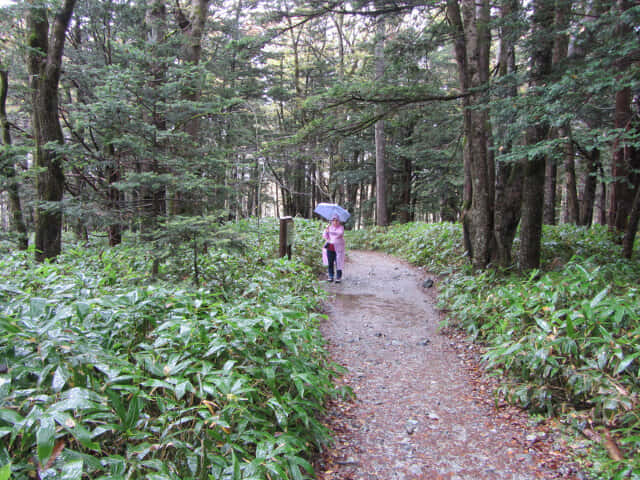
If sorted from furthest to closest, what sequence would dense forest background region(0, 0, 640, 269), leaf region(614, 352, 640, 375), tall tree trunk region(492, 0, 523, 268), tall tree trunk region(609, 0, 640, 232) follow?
tall tree trunk region(492, 0, 523, 268), tall tree trunk region(609, 0, 640, 232), dense forest background region(0, 0, 640, 269), leaf region(614, 352, 640, 375)

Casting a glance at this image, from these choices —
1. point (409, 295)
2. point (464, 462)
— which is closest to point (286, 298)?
point (464, 462)

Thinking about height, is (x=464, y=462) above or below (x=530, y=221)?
below

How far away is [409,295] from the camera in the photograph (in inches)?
325

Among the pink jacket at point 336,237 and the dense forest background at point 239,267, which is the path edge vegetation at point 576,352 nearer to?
the dense forest background at point 239,267

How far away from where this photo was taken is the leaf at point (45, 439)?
162 centimetres

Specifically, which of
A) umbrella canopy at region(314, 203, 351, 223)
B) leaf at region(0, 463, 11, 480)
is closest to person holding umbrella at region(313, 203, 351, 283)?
umbrella canopy at region(314, 203, 351, 223)

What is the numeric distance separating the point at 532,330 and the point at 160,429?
3987 millimetres

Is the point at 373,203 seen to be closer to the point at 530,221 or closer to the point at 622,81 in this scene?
the point at 530,221

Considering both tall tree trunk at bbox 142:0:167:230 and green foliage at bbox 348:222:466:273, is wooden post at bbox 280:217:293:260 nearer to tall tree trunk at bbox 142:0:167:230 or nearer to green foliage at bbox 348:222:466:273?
tall tree trunk at bbox 142:0:167:230

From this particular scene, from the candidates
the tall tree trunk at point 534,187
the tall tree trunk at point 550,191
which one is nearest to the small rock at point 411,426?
A: the tall tree trunk at point 534,187

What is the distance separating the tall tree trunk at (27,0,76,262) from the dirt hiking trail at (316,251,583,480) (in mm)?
5304

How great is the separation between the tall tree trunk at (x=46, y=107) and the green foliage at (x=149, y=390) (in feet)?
11.1

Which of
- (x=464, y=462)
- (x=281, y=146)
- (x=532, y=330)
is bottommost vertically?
(x=464, y=462)

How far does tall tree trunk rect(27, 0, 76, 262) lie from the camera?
254 inches
